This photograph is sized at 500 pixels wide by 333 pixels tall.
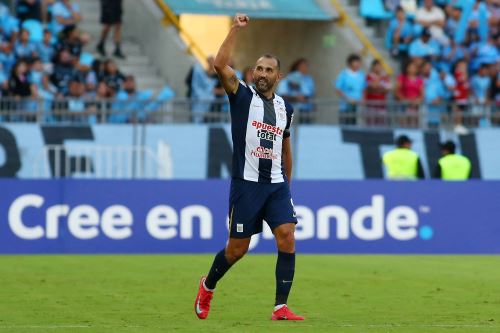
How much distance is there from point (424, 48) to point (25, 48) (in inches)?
351

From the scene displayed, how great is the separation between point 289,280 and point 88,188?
931 cm

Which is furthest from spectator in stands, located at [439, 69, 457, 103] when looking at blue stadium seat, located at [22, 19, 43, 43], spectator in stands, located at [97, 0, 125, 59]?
blue stadium seat, located at [22, 19, 43, 43]

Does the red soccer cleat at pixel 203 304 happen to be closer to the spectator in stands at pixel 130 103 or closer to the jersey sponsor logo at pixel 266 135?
the jersey sponsor logo at pixel 266 135

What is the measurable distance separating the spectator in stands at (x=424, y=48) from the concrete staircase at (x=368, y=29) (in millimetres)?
1298

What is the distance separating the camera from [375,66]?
26.7 m

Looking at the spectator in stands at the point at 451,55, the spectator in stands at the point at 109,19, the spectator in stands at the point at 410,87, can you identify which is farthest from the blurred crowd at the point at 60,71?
the spectator in stands at the point at 451,55

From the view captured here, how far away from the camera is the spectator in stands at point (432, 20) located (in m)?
29.2

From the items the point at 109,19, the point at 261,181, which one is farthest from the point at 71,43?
the point at 261,181

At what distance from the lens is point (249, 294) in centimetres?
1386

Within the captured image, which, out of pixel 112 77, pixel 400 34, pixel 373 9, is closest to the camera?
Answer: pixel 112 77

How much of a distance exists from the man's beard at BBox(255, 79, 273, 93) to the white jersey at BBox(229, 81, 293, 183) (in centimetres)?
8

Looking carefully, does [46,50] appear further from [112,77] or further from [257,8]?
[257,8]

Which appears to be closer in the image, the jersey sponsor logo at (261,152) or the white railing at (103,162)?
the jersey sponsor logo at (261,152)

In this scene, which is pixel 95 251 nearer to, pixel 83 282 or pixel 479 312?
pixel 83 282
